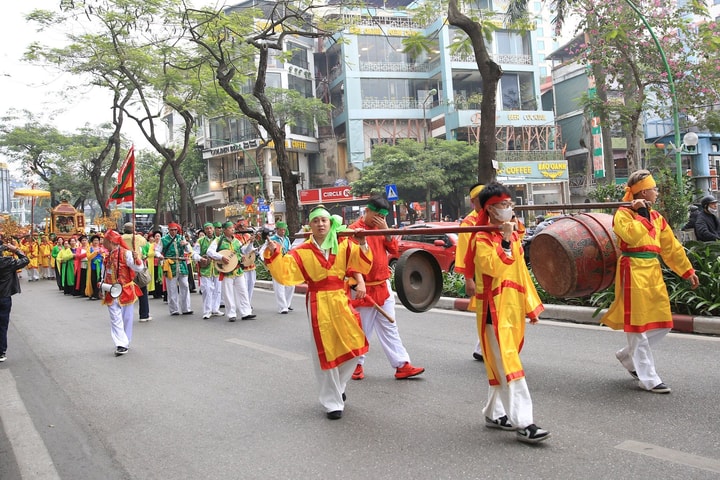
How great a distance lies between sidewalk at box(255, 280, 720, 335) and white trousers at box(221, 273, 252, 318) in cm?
345

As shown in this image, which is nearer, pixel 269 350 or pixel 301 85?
pixel 269 350

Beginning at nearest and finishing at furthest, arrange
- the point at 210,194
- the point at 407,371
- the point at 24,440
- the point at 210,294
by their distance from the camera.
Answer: the point at 24,440 < the point at 407,371 < the point at 210,294 < the point at 210,194

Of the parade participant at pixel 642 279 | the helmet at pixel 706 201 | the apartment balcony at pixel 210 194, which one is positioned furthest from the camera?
the apartment balcony at pixel 210 194

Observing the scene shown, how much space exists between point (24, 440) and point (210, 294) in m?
6.79

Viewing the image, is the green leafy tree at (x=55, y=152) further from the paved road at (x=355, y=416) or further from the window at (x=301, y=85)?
the paved road at (x=355, y=416)

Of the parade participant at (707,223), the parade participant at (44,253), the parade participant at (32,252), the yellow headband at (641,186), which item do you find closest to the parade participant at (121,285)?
the yellow headband at (641,186)

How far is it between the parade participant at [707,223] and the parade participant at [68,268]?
16.1m

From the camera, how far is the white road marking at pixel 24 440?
396 cm

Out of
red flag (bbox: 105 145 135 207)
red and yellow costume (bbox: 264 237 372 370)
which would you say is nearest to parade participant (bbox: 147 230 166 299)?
red flag (bbox: 105 145 135 207)

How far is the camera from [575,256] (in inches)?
183

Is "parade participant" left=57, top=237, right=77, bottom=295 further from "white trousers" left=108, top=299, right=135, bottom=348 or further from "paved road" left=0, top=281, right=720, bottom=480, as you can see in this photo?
"white trousers" left=108, top=299, right=135, bottom=348

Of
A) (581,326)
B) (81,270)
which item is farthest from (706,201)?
(81,270)

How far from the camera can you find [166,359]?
7410 mm

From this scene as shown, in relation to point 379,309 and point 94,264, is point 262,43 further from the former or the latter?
point 379,309
